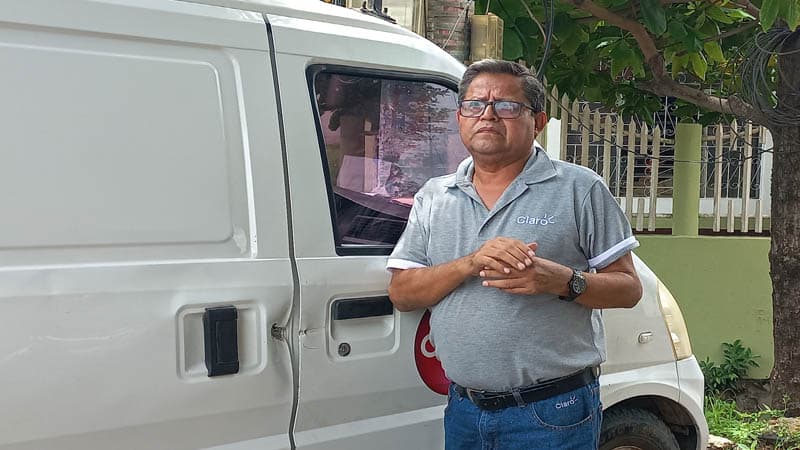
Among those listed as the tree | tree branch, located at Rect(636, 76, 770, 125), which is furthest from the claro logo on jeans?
tree branch, located at Rect(636, 76, 770, 125)

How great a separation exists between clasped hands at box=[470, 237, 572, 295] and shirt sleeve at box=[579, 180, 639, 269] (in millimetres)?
157

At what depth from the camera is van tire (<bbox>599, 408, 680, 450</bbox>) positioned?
3.10m

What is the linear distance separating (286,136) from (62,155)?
2.13 feet

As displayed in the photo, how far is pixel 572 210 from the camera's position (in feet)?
7.62

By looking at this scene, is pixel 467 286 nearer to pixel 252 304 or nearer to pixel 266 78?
pixel 252 304

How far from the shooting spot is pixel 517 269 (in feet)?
7.02

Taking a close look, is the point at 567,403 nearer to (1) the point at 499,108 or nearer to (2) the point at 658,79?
(1) the point at 499,108

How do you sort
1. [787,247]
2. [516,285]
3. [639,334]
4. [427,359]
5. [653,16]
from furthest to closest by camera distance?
[787,247] → [653,16] → [639,334] → [427,359] → [516,285]

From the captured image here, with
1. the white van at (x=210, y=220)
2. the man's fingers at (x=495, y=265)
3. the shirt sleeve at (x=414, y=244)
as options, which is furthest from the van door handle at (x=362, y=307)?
the man's fingers at (x=495, y=265)

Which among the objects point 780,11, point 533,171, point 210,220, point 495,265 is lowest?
point 495,265

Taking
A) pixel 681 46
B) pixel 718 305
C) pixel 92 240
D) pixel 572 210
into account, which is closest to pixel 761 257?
pixel 718 305

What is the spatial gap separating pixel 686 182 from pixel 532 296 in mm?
5328

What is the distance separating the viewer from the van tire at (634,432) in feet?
10.2

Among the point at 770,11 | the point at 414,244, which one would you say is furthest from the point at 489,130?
the point at 770,11
